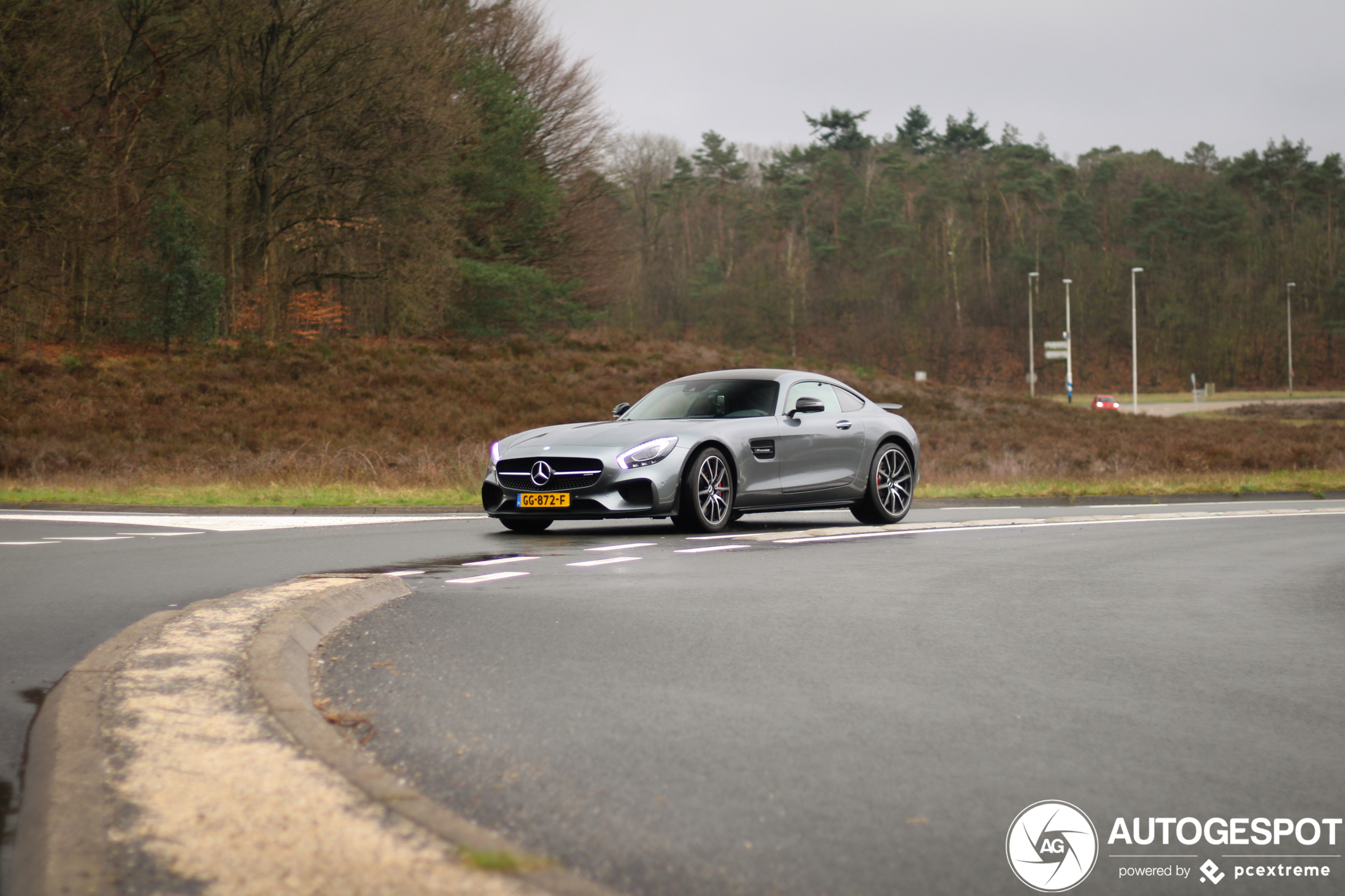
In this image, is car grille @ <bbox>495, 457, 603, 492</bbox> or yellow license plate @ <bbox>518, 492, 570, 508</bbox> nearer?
car grille @ <bbox>495, 457, 603, 492</bbox>

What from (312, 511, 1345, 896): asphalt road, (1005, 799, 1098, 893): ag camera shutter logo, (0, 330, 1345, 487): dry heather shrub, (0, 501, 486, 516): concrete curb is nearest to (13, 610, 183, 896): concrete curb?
(312, 511, 1345, 896): asphalt road

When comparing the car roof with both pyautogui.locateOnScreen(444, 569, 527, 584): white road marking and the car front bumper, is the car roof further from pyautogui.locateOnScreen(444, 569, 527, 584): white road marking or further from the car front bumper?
pyautogui.locateOnScreen(444, 569, 527, 584): white road marking

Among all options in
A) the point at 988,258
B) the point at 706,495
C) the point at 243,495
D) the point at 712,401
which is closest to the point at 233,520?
the point at 243,495

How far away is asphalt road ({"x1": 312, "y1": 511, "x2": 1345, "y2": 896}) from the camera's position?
362cm

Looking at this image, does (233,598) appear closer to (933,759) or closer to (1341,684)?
(933,759)

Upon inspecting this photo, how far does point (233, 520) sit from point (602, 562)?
22.9 ft

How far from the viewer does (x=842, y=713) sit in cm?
510

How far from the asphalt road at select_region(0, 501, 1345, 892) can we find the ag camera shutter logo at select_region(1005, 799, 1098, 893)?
0.15 metres

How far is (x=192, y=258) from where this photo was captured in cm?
3675

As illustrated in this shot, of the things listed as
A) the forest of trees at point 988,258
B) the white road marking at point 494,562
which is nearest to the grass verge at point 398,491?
the white road marking at point 494,562

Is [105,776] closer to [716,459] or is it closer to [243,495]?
[716,459]

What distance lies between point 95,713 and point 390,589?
144 inches

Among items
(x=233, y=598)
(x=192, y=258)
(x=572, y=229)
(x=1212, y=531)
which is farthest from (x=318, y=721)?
(x=572, y=229)

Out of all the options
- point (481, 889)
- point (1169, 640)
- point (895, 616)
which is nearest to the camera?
point (481, 889)
